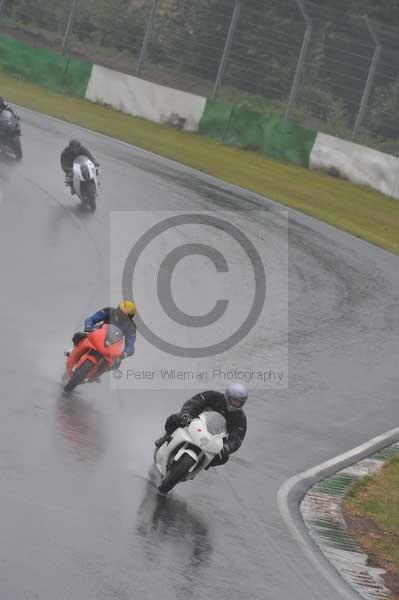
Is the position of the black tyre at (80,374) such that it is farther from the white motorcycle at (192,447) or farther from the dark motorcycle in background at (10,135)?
the dark motorcycle in background at (10,135)

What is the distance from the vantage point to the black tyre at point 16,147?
27.4 meters

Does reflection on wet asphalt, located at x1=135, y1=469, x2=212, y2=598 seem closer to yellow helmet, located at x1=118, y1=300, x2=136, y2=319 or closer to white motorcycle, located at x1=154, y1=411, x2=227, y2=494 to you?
white motorcycle, located at x1=154, y1=411, x2=227, y2=494

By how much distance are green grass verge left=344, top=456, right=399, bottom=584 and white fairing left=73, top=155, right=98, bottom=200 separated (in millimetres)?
11630

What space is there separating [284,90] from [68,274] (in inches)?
798

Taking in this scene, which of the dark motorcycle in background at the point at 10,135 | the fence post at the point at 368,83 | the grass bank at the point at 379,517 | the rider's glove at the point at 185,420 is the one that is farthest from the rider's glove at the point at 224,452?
the fence post at the point at 368,83

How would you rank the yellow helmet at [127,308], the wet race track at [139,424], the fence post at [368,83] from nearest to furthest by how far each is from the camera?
1. the wet race track at [139,424]
2. the yellow helmet at [127,308]
3. the fence post at [368,83]

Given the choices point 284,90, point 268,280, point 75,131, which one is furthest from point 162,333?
point 284,90

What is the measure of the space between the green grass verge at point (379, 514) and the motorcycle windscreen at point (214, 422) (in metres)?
2.02

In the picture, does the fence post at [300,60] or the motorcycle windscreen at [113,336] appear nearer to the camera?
the motorcycle windscreen at [113,336]

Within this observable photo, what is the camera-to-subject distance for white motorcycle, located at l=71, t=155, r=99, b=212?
2448 centimetres

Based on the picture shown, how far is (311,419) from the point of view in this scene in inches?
637

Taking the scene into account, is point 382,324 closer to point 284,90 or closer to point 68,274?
point 68,274

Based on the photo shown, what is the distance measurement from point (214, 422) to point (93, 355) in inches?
108

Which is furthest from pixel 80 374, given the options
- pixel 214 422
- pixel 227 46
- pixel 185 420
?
pixel 227 46
